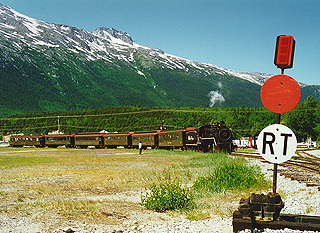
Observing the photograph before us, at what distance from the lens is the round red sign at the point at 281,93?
6.70 m

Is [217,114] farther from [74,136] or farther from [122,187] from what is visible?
[122,187]

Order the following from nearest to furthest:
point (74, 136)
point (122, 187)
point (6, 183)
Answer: point (122, 187) → point (6, 183) → point (74, 136)

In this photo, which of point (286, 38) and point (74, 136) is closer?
point (286, 38)

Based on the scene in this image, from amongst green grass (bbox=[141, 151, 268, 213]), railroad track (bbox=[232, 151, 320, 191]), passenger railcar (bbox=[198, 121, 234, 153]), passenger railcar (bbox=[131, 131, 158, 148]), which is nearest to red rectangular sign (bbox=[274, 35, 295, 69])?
green grass (bbox=[141, 151, 268, 213])

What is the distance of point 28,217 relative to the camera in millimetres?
7789

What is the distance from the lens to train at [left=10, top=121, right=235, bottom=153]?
3778 cm

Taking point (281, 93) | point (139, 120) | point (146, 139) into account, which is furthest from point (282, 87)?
point (139, 120)

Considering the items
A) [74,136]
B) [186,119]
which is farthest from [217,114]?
[74,136]

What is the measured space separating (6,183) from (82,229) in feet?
29.0

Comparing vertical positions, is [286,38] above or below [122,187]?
above

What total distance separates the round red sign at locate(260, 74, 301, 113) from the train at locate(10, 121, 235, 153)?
29385 millimetres

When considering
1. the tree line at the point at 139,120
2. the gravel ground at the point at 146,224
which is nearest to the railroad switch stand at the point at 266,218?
the gravel ground at the point at 146,224

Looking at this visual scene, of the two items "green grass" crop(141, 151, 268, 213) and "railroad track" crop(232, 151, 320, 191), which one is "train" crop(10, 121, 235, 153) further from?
"green grass" crop(141, 151, 268, 213)

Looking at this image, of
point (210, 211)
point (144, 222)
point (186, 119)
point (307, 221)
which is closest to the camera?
point (307, 221)
